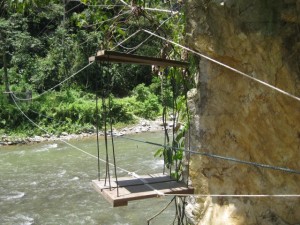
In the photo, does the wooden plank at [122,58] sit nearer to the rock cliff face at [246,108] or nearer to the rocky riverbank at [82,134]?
the rock cliff face at [246,108]

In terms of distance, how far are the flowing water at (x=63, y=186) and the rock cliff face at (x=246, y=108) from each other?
10.9 feet

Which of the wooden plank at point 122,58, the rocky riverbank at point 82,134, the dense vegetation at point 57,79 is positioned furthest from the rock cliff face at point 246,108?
the dense vegetation at point 57,79

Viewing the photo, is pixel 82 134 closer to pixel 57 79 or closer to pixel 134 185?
pixel 57 79

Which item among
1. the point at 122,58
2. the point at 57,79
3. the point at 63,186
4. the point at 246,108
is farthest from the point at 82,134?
the point at 246,108

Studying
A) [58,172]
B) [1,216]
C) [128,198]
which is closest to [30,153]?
[58,172]

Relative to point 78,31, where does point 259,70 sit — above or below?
below

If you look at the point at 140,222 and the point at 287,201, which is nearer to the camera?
the point at 287,201

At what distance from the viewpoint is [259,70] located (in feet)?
7.92

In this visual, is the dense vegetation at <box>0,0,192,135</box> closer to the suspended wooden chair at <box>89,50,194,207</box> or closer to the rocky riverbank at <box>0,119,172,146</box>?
the rocky riverbank at <box>0,119,172,146</box>

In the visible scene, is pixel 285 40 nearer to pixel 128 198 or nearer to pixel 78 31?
pixel 128 198

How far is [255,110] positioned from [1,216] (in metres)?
5.03

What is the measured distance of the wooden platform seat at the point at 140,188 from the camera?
249cm

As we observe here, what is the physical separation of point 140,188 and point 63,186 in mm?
5424

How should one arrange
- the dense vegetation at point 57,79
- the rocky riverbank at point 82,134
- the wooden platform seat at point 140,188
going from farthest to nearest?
1. the dense vegetation at point 57,79
2. the rocky riverbank at point 82,134
3. the wooden platform seat at point 140,188
